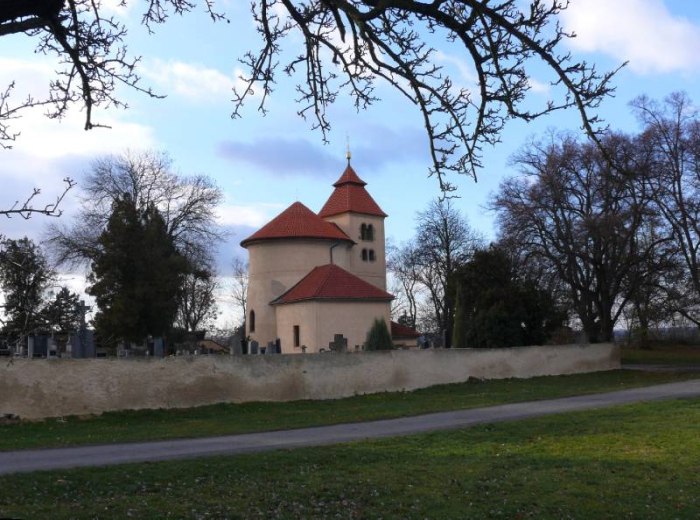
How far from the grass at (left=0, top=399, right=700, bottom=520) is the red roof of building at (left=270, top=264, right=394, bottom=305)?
2661 centimetres

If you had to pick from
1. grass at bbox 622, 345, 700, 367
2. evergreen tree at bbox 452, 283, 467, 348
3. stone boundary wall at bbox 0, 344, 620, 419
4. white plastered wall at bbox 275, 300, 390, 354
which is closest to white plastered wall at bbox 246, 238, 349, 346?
white plastered wall at bbox 275, 300, 390, 354

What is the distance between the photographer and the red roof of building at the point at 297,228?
45594 millimetres

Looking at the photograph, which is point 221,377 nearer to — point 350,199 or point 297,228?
point 297,228

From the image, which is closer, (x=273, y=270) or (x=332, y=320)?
(x=332, y=320)

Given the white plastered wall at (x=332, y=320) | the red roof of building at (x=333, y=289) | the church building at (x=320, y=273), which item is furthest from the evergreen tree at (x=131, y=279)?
the white plastered wall at (x=332, y=320)

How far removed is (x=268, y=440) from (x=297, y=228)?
32.7 meters

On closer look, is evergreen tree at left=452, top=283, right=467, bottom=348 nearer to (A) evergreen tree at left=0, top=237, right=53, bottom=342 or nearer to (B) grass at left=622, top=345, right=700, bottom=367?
(B) grass at left=622, top=345, right=700, bottom=367

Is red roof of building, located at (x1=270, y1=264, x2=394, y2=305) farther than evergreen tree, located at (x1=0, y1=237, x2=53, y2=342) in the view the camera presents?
Yes

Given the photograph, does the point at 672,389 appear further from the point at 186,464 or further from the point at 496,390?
the point at 186,464

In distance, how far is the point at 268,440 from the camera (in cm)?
1357

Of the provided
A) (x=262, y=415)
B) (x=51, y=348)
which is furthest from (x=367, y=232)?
(x=262, y=415)

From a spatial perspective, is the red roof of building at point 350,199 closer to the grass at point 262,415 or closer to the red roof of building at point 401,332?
the red roof of building at point 401,332

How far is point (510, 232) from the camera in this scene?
119 ft

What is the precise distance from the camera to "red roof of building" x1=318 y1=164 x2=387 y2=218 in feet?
170
